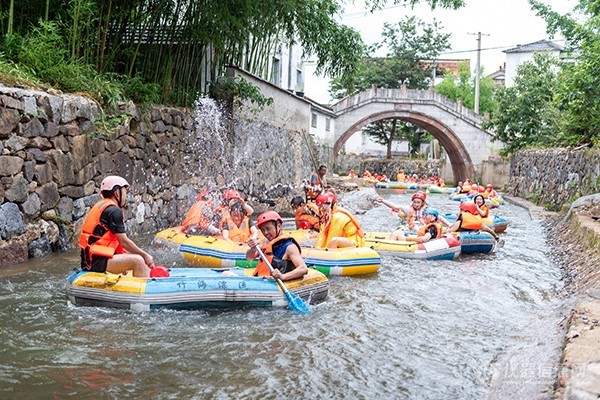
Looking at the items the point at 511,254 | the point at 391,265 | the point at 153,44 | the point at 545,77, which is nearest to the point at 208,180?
the point at 153,44

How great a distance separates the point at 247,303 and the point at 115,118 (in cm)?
503

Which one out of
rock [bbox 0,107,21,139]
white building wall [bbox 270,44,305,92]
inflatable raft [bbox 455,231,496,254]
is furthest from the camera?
white building wall [bbox 270,44,305,92]

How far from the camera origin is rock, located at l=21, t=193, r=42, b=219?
343 inches

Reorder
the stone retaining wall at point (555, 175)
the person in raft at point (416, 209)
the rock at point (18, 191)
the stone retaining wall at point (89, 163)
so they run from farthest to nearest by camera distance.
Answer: the stone retaining wall at point (555, 175) < the person in raft at point (416, 209) < the stone retaining wall at point (89, 163) < the rock at point (18, 191)

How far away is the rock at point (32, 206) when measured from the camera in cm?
871

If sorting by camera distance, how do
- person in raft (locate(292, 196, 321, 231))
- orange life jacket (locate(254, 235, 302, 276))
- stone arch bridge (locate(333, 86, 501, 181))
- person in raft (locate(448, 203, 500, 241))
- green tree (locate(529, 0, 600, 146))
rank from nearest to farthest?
orange life jacket (locate(254, 235, 302, 276)), person in raft (locate(292, 196, 321, 231)), person in raft (locate(448, 203, 500, 241)), green tree (locate(529, 0, 600, 146)), stone arch bridge (locate(333, 86, 501, 181))

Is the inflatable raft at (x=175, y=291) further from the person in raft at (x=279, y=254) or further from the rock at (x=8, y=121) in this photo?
the rock at (x=8, y=121)

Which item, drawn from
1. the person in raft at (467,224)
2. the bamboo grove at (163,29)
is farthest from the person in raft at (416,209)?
the bamboo grove at (163,29)

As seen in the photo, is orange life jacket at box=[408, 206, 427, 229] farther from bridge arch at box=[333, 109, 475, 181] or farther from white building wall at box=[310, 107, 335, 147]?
bridge arch at box=[333, 109, 475, 181]

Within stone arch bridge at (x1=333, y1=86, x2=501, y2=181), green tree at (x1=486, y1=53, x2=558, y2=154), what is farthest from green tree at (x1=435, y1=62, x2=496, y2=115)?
green tree at (x1=486, y1=53, x2=558, y2=154)

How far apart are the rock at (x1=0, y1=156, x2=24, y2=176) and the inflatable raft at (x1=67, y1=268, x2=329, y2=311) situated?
7.05 ft

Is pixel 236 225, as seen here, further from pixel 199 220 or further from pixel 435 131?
pixel 435 131

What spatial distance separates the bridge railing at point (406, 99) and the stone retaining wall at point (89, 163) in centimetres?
2232

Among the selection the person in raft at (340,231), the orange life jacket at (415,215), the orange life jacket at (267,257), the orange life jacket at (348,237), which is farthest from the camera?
the orange life jacket at (415,215)
